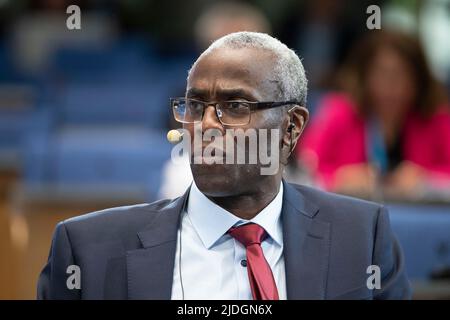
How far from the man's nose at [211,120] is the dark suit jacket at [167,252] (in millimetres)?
188

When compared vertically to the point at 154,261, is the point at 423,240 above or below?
below

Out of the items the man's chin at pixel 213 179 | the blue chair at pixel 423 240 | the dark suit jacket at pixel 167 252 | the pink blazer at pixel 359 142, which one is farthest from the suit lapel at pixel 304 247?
the pink blazer at pixel 359 142

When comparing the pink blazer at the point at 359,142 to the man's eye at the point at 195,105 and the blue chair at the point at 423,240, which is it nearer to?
the blue chair at the point at 423,240

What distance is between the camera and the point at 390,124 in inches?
124

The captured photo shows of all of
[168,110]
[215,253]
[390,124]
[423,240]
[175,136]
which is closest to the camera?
[175,136]

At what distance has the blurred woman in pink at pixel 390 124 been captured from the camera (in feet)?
10.3

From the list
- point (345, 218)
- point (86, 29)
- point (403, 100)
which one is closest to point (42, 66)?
point (86, 29)

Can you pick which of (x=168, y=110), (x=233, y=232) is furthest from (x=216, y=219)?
(x=168, y=110)

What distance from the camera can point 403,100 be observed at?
3.17 m

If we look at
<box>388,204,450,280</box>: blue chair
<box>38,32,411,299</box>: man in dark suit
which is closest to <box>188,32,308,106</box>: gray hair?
<box>38,32,411,299</box>: man in dark suit

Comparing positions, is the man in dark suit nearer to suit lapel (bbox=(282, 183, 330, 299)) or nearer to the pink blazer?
suit lapel (bbox=(282, 183, 330, 299))

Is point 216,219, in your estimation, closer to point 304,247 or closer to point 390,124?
point 304,247

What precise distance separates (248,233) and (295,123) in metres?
0.19

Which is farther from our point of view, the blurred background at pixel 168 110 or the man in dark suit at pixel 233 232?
the blurred background at pixel 168 110
